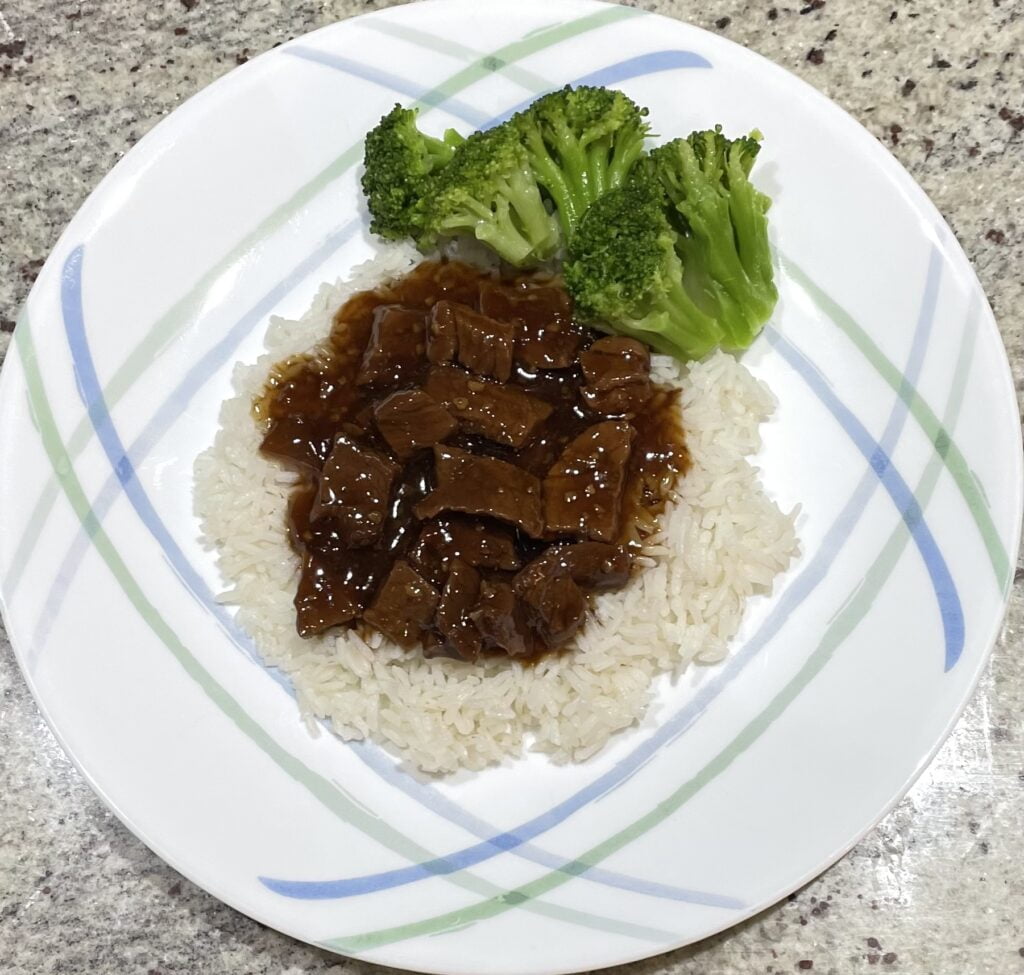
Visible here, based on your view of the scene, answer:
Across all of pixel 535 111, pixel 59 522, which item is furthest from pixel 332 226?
pixel 59 522

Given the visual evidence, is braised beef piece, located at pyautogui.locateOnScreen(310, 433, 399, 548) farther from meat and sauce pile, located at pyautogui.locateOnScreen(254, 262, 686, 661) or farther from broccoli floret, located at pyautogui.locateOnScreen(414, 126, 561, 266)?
broccoli floret, located at pyautogui.locateOnScreen(414, 126, 561, 266)

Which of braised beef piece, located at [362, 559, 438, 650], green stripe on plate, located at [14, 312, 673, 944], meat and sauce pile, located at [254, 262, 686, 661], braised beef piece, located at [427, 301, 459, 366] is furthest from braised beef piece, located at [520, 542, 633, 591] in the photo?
green stripe on plate, located at [14, 312, 673, 944]

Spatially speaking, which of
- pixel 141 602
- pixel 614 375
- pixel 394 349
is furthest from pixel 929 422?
pixel 141 602

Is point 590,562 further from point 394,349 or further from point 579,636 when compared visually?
point 394,349

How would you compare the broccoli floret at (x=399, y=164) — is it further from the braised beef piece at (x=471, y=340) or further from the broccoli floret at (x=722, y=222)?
the broccoli floret at (x=722, y=222)

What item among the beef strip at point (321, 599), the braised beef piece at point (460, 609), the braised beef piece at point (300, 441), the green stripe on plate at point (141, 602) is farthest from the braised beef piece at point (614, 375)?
the green stripe on plate at point (141, 602)

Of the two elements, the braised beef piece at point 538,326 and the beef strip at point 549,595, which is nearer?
the beef strip at point 549,595

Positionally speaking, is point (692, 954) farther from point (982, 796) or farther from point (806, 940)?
point (982, 796)
